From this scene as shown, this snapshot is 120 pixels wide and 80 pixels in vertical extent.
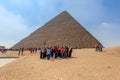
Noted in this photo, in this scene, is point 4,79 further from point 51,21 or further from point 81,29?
point 51,21

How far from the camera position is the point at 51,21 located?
129250 millimetres

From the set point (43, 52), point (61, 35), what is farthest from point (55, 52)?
point (61, 35)

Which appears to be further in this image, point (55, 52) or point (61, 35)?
point (61, 35)

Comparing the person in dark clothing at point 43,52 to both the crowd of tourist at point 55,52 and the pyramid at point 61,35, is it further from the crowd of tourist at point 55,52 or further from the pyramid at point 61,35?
the pyramid at point 61,35

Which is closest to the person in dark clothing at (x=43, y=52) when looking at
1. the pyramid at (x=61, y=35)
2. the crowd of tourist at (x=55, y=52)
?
the crowd of tourist at (x=55, y=52)

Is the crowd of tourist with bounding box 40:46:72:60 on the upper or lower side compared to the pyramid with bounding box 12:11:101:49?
lower

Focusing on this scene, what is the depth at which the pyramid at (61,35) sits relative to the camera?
11250 cm

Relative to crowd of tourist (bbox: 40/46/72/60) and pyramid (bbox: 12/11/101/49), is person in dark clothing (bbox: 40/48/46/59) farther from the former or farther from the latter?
pyramid (bbox: 12/11/101/49)

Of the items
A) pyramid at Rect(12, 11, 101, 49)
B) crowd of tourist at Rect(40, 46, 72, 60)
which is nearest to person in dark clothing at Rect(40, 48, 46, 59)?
crowd of tourist at Rect(40, 46, 72, 60)

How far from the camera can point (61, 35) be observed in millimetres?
118812

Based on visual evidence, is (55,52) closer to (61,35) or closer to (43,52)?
(43,52)

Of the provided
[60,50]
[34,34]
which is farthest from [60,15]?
[60,50]

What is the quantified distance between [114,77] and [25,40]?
109m

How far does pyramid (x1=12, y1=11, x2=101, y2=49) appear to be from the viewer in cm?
11250
